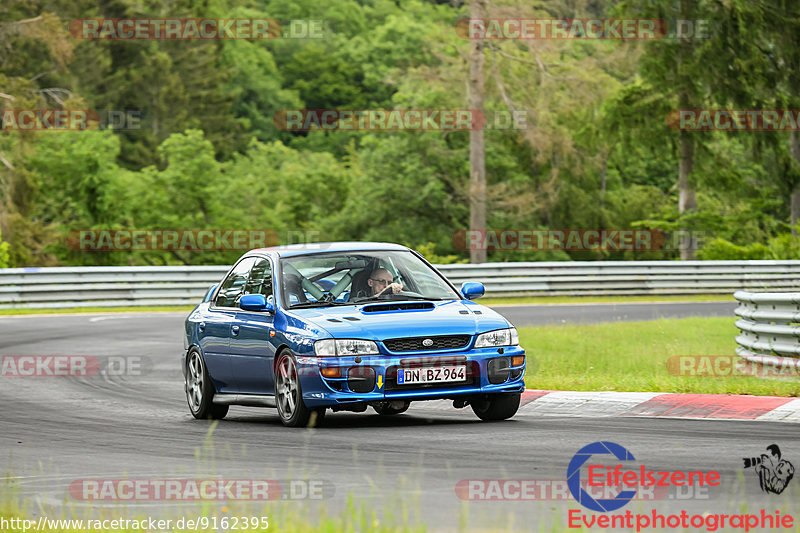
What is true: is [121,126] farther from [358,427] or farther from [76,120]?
[358,427]

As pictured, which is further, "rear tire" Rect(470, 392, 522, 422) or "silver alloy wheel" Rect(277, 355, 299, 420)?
"rear tire" Rect(470, 392, 522, 422)

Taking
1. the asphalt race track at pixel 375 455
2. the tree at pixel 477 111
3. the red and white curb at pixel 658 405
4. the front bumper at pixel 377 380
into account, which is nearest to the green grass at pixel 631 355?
the red and white curb at pixel 658 405

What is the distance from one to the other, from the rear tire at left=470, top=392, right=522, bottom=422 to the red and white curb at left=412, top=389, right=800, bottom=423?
0.59 m

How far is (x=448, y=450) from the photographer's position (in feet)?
29.0

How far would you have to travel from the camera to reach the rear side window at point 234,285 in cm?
1216

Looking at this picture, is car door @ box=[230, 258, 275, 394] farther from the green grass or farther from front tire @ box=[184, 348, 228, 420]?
the green grass

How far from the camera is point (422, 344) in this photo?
1028cm

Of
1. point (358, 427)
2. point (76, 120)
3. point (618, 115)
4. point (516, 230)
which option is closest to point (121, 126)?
point (76, 120)

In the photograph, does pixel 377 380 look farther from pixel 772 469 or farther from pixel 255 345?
pixel 772 469

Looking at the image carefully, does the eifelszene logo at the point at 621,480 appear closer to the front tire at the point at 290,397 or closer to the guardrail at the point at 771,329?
the front tire at the point at 290,397

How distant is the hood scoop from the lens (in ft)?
35.3

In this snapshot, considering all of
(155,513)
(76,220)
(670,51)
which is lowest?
(76,220)

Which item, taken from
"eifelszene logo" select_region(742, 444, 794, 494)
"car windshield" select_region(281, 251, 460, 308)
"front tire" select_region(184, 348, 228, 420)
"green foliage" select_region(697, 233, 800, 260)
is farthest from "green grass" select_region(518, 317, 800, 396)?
"green foliage" select_region(697, 233, 800, 260)

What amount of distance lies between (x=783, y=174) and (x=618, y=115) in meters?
5.65
